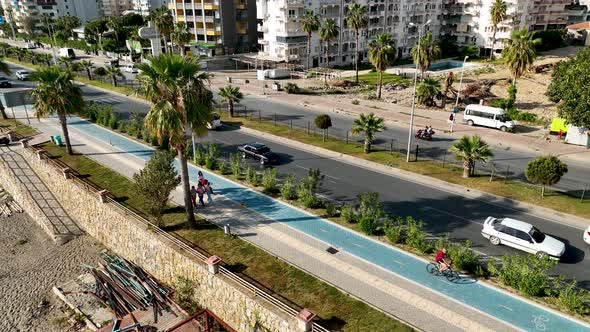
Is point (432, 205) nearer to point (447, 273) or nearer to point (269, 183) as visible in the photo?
point (447, 273)

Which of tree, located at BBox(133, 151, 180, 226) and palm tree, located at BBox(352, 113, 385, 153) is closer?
tree, located at BBox(133, 151, 180, 226)

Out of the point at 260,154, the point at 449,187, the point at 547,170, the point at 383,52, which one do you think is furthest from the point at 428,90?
the point at 260,154

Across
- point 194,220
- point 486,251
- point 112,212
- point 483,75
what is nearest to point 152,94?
point 194,220

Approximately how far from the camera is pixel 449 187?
29.4 metres

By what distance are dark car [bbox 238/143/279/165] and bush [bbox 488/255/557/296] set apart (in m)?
20.4

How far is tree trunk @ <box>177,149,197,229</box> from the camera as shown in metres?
22.4

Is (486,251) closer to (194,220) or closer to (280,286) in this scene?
(280,286)

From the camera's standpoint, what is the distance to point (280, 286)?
62.3ft

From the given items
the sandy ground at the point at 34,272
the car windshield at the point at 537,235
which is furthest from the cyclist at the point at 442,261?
the sandy ground at the point at 34,272

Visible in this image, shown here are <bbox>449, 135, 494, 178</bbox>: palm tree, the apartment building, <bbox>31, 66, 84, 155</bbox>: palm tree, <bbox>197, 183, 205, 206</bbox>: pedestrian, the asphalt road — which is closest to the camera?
the asphalt road

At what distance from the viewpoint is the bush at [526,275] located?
682 inches

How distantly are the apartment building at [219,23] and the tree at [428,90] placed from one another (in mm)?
59373

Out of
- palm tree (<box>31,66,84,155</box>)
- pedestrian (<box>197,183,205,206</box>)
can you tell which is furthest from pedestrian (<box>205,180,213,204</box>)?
palm tree (<box>31,66,84,155</box>)

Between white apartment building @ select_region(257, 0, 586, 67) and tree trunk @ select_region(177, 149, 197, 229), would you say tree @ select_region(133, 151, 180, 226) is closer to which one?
tree trunk @ select_region(177, 149, 197, 229)
